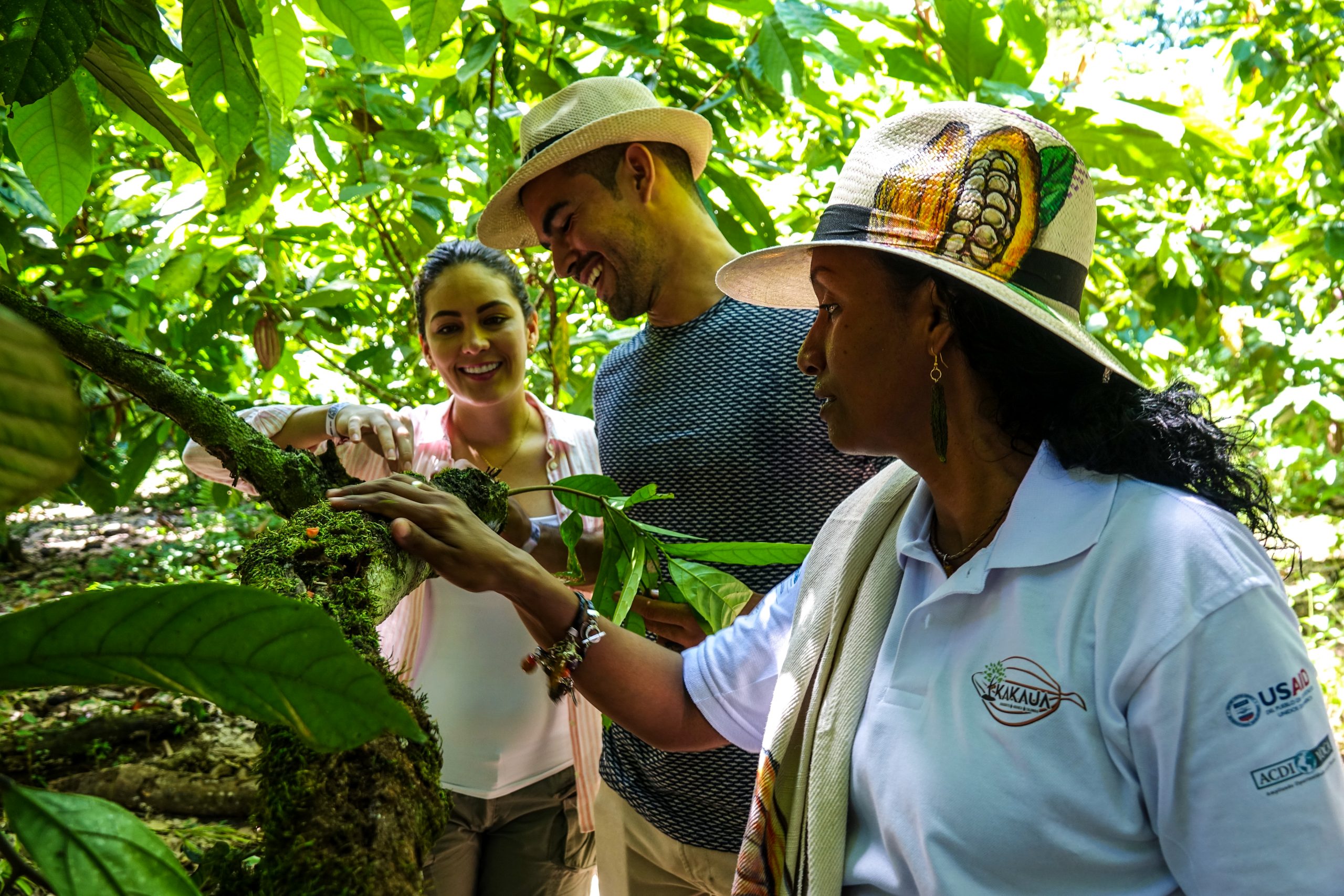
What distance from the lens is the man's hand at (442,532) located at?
124cm

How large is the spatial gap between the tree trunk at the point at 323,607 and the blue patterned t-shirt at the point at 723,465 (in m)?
0.57

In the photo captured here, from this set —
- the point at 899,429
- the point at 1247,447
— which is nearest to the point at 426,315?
the point at 899,429

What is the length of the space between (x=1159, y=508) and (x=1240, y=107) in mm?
3647

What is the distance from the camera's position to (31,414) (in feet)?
1.01

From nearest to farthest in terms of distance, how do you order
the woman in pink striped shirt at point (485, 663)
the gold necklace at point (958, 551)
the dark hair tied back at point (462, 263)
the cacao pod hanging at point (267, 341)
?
1. the gold necklace at point (958, 551)
2. the woman in pink striped shirt at point (485, 663)
3. the dark hair tied back at point (462, 263)
4. the cacao pod hanging at point (267, 341)

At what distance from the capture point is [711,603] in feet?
5.29

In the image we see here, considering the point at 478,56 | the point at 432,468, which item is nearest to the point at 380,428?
the point at 432,468

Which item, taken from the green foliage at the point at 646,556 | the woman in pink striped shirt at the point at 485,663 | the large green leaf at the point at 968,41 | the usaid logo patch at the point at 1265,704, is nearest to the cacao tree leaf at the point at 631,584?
the green foliage at the point at 646,556

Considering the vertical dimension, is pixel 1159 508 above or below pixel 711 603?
above

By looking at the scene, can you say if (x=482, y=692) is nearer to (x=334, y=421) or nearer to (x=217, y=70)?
(x=334, y=421)

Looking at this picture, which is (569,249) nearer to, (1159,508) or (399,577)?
(399,577)

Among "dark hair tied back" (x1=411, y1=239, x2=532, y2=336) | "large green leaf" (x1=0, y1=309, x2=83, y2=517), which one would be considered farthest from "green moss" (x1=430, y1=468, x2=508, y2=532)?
"large green leaf" (x1=0, y1=309, x2=83, y2=517)

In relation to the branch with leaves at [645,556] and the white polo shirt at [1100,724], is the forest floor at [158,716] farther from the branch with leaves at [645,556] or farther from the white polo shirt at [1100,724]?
the branch with leaves at [645,556]

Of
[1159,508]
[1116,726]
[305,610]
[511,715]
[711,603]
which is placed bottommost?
[511,715]
